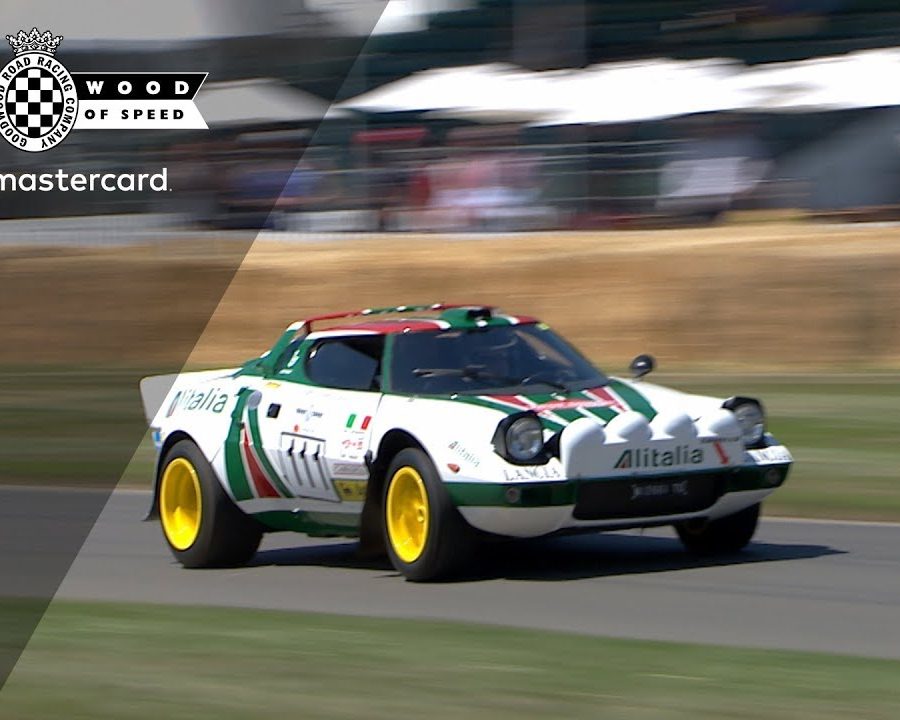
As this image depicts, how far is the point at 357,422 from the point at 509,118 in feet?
51.3

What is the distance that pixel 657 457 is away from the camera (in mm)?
7953

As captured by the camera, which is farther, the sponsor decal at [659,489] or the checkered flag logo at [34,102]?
the checkered flag logo at [34,102]

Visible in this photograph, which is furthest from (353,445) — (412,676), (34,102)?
(34,102)

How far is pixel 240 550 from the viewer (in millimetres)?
9117

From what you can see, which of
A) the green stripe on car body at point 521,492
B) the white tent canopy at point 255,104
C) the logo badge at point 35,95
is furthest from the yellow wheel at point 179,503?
the white tent canopy at point 255,104

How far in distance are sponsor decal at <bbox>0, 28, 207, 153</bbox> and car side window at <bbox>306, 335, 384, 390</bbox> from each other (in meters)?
12.1

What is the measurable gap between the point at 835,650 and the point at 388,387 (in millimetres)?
2984

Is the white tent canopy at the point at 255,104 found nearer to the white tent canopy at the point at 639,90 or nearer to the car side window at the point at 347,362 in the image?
the white tent canopy at the point at 639,90

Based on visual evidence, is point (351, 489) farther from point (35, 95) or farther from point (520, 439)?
point (35, 95)

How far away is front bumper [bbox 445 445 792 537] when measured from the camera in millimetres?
7684

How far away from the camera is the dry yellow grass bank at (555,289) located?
61.6 feet

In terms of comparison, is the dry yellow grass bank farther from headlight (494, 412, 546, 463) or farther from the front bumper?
headlight (494, 412, 546, 463)

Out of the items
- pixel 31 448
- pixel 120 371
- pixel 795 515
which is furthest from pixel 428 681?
pixel 120 371

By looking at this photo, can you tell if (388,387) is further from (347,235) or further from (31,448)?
(347,235)
